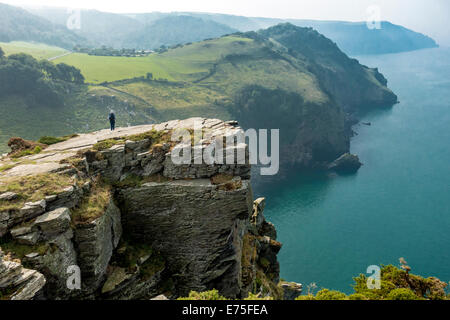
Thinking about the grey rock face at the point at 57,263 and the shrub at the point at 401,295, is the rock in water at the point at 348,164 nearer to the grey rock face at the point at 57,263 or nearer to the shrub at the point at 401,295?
the shrub at the point at 401,295

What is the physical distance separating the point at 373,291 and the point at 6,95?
124287 millimetres

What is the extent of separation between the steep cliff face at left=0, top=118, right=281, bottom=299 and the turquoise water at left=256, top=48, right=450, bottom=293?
2277 inches

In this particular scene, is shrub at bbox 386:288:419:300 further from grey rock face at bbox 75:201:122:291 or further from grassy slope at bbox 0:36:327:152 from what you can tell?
grassy slope at bbox 0:36:327:152

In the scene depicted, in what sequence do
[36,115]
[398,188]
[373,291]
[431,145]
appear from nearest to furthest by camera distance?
[373,291] < [36,115] < [398,188] < [431,145]

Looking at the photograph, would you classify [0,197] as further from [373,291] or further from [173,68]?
[173,68]

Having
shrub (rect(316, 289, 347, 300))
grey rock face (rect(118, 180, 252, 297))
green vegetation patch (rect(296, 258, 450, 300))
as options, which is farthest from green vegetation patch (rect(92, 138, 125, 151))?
shrub (rect(316, 289, 347, 300))

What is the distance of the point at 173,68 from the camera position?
613ft

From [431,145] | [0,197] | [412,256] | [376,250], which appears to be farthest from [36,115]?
[431,145]

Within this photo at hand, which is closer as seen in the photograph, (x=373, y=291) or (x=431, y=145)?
(x=373, y=291)

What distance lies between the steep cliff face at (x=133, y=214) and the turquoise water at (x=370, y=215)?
57.8m

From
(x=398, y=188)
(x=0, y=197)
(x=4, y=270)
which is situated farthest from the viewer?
(x=398, y=188)

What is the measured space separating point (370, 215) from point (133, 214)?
9909cm

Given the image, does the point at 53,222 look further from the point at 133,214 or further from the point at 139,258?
the point at 139,258
